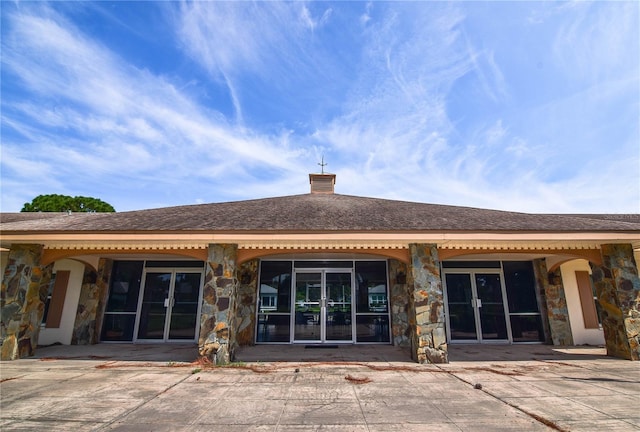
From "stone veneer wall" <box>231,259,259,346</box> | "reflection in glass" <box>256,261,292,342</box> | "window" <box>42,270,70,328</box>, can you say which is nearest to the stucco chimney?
"reflection in glass" <box>256,261,292,342</box>

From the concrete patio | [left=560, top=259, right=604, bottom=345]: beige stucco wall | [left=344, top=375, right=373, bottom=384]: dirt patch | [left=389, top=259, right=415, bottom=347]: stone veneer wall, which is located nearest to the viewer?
the concrete patio

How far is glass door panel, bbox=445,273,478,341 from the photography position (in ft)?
34.2

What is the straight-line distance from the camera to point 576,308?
401 inches

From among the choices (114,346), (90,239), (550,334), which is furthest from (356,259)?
(114,346)

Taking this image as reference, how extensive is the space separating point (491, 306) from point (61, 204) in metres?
34.9

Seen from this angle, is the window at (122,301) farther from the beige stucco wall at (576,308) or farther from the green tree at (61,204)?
the green tree at (61,204)

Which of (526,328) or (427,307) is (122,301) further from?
(526,328)

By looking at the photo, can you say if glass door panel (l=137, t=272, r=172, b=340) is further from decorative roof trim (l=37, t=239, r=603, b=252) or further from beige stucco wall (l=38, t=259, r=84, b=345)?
decorative roof trim (l=37, t=239, r=603, b=252)

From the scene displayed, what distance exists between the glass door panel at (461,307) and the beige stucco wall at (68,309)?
41.3 feet

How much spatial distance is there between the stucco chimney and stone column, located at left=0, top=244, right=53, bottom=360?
10.4 metres

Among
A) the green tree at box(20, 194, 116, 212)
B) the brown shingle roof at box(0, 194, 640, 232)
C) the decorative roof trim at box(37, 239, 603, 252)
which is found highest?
the green tree at box(20, 194, 116, 212)

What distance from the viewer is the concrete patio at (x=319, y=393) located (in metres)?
3.88

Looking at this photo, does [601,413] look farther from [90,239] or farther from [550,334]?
[90,239]

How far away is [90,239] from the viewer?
736 centimetres
